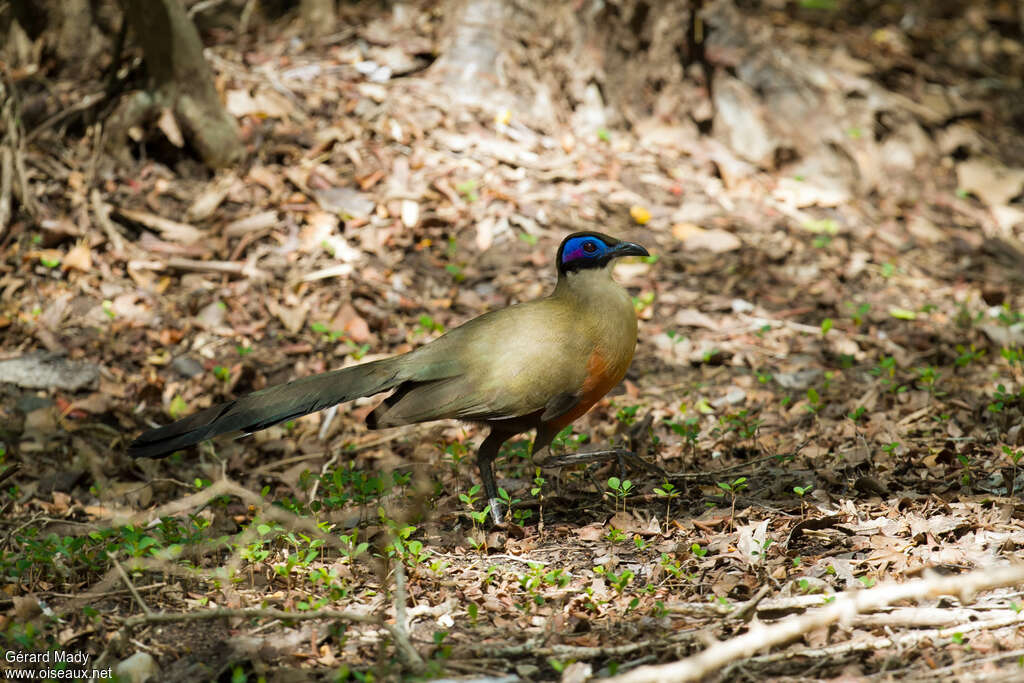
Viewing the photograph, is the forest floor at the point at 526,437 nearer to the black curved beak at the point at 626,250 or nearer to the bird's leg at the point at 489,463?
the bird's leg at the point at 489,463

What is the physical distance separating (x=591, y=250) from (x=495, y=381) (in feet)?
3.02

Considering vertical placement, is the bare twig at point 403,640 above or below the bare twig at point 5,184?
below

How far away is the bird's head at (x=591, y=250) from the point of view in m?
5.32

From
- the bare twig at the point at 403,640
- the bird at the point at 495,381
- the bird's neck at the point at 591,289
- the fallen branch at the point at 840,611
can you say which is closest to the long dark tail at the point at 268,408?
the bird at the point at 495,381

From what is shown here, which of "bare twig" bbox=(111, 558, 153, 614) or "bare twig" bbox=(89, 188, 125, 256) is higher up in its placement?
"bare twig" bbox=(89, 188, 125, 256)

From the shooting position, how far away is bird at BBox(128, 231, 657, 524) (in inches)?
188

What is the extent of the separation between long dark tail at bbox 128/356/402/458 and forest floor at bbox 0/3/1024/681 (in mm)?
277

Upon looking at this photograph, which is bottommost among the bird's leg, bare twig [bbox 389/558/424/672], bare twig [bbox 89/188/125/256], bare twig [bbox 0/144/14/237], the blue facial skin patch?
the bird's leg

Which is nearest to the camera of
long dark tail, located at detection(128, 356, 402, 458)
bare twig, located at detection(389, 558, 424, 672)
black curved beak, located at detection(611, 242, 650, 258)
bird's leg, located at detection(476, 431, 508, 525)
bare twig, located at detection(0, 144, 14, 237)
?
bare twig, located at detection(389, 558, 424, 672)

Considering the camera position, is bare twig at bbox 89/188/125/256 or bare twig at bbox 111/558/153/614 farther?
bare twig at bbox 89/188/125/256

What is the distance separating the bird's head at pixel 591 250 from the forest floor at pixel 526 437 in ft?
3.30

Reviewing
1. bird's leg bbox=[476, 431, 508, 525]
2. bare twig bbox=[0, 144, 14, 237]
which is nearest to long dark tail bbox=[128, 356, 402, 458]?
bird's leg bbox=[476, 431, 508, 525]

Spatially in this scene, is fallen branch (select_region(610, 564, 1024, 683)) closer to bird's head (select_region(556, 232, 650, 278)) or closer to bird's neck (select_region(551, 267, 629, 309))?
bird's neck (select_region(551, 267, 629, 309))

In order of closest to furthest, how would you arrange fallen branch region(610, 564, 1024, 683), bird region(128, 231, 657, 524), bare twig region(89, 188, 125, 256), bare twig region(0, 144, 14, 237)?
1. fallen branch region(610, 564, 1024, 683)
2. bird region(128, 231, 657, 524)
3. bare twig region(0, 144, 14, 237)
4. bare twig region(89, 188, 125, 256)
